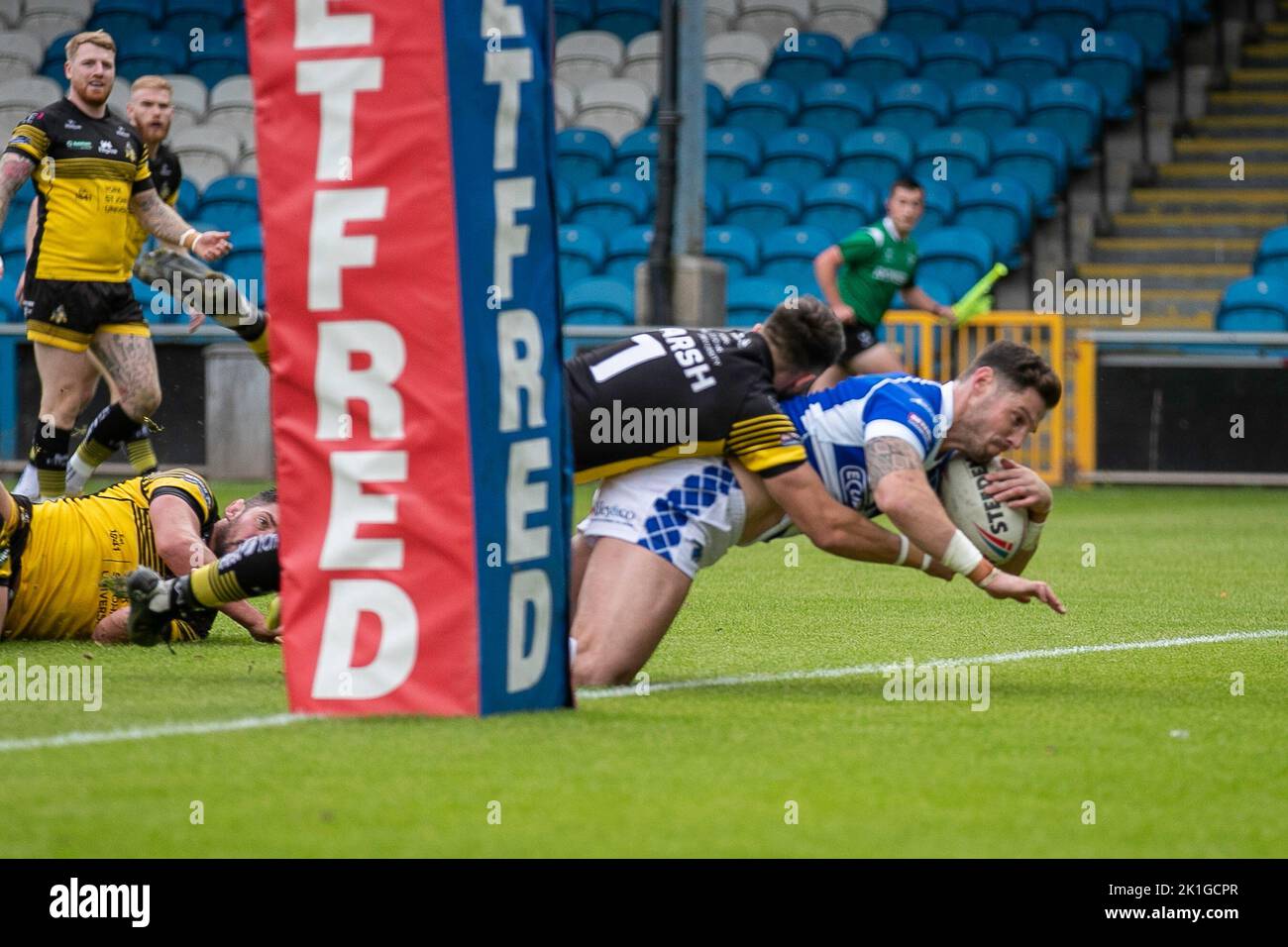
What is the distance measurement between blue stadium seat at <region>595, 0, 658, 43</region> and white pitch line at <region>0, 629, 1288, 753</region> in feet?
55.4

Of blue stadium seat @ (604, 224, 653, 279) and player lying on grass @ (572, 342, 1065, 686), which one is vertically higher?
Answer: blue stadium seat @ (604, 224, 653, 279)

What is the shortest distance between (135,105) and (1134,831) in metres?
7.99

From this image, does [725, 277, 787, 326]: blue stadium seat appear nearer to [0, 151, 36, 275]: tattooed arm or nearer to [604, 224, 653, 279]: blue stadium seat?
[604, 224, 653, 279]: blue stadium seat

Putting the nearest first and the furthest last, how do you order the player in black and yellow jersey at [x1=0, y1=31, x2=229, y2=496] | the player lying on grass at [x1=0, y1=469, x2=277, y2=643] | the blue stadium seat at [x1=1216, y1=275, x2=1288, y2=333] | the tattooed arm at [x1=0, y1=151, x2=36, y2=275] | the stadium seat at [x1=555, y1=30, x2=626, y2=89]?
1. the player lying on grass at [x1=0, y1=469, x2=277, y2=643]
2. the tattooed arm at [x1=0, y1=151, x2=36, y2=275]
3. the player in black and yellow jersey at [x1=0, y1=31, x2=229, y2=496]
4. the blue stadium seat at [x1=1216, y1=275, x2=1288, y2=333]
5. the stadium seat at [x1=555, y1=30, x2=626, y2=89]

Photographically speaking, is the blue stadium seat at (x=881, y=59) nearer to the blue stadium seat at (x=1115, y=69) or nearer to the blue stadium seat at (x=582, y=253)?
the blue stadium seat at (x=1115, y=69)

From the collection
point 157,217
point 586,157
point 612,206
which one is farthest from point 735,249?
point 157,217

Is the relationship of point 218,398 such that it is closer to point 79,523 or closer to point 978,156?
point 978,156

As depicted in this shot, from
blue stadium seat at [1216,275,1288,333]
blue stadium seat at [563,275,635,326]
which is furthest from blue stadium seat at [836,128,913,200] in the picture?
blue stadium seat at [1216,275,1288,333]

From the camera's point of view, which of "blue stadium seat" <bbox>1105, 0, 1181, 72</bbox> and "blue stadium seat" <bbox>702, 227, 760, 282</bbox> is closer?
"blue stadium seat" <bbox>702, 227, 760, 282</bbox>

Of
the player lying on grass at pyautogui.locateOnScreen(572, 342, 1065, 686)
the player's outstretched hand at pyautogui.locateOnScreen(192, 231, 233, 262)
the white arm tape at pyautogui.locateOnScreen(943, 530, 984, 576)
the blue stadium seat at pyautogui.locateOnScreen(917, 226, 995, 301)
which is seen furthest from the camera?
the blue stadium seat at pyautogui.locateOnScreen(917, 226, 995, 301)

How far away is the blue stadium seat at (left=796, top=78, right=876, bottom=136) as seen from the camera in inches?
819

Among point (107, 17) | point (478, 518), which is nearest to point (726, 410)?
point (478, 518)

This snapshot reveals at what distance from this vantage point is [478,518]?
4.99 meters

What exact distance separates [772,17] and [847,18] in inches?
36.7
